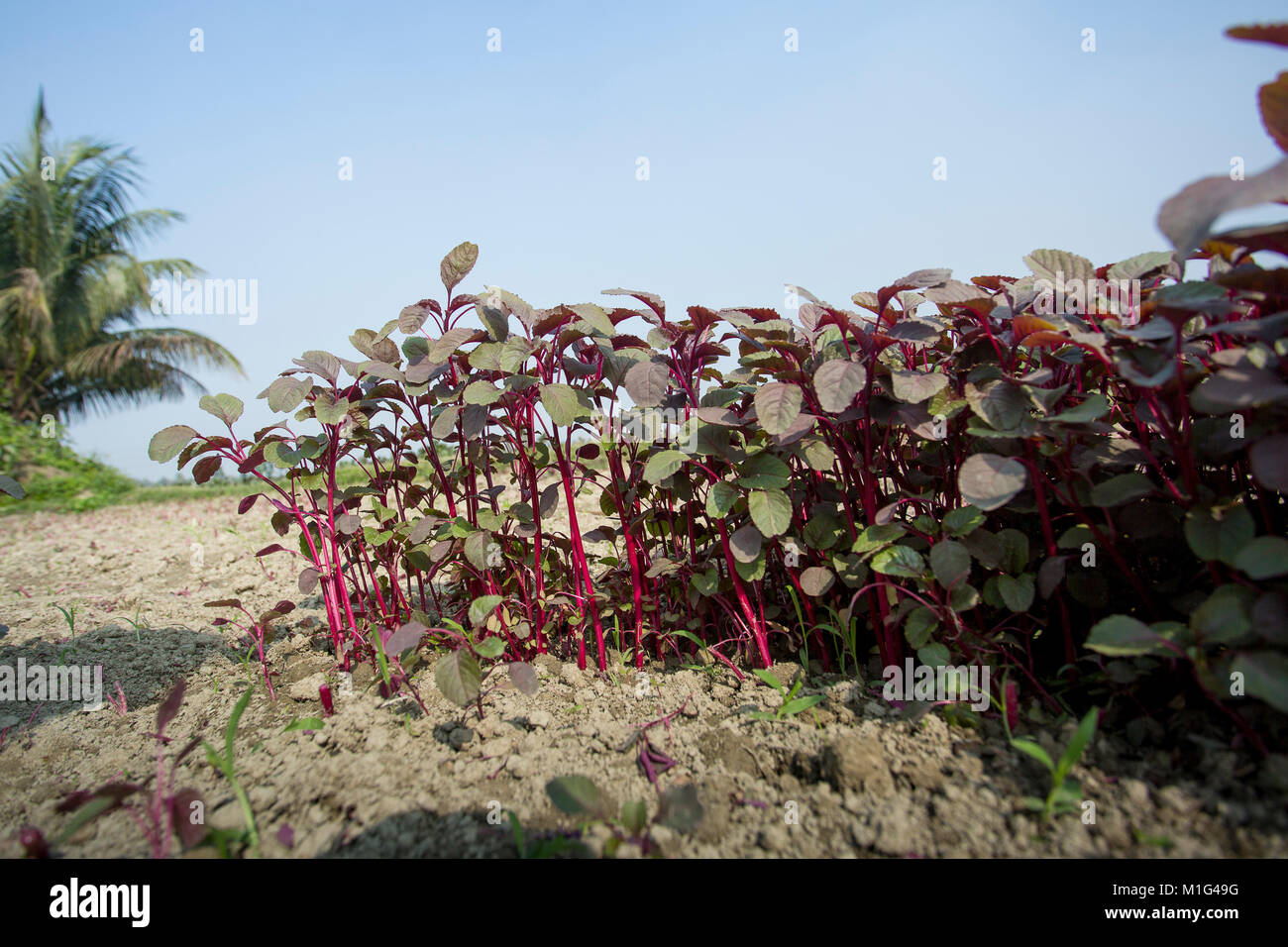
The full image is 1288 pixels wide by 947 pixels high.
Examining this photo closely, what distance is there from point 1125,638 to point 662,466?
2.87 feet

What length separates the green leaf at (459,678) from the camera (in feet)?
4.56

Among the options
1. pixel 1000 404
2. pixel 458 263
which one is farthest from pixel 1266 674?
pixel 458 263

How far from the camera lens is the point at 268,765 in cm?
151

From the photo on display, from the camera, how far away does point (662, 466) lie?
4.70 ft

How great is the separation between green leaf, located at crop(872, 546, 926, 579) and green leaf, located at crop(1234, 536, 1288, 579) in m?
0.50

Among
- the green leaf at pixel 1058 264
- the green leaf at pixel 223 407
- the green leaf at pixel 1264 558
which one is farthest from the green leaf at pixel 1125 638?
the green leaf at pixel 223 407

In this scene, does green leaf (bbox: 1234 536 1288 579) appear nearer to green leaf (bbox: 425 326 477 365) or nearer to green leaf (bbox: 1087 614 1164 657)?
green leaf (bbox: 1087 614 1164 657)

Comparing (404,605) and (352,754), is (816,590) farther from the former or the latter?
(404,605)

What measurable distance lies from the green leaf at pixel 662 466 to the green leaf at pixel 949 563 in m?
0.56

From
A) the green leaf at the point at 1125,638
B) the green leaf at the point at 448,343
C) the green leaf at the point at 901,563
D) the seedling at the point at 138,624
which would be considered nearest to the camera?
the green leaf at the point at 1125,638

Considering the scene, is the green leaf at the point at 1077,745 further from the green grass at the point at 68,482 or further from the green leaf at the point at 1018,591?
the green grass at the point at 68,482

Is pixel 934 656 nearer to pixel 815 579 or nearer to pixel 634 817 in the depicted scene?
pixel 815 579

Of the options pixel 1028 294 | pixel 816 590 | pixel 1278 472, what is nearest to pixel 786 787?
pixel 816 590
